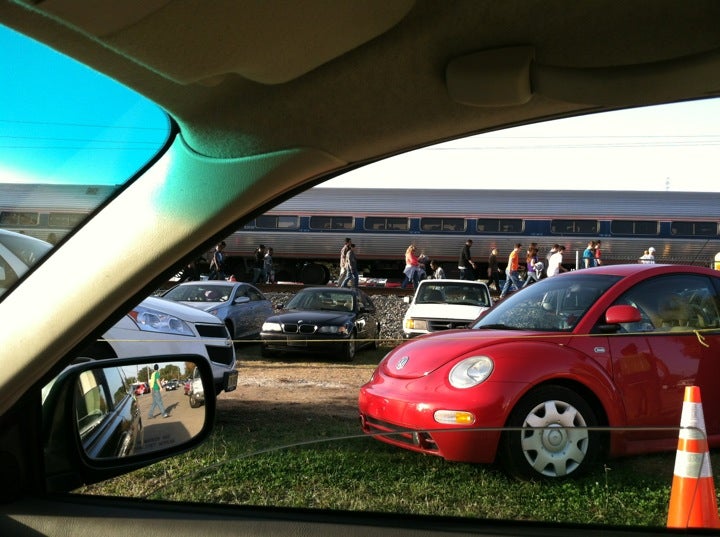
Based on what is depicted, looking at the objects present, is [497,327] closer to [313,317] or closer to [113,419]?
[313,317]

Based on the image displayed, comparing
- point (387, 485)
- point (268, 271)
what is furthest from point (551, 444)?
point (268, 271)

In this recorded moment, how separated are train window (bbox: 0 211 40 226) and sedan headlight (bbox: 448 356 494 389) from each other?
119 centimetres

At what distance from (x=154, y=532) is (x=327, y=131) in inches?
40.5

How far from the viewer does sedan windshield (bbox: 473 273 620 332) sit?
2.12 metres

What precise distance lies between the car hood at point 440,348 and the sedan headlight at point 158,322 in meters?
0.75

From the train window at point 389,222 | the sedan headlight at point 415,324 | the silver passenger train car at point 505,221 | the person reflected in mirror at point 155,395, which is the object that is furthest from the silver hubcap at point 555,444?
the train window at point 389,222

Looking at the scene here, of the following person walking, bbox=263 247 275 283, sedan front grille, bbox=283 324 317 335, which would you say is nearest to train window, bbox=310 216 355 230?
person walking, bbox=263 247 275 283

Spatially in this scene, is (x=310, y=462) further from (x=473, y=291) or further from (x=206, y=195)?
(x=473, y=291)

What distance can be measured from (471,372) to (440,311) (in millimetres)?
2225

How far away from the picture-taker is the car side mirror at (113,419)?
157cm

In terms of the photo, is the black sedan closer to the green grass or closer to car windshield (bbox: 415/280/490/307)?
car windshield (bbox: 415/280/490/307)

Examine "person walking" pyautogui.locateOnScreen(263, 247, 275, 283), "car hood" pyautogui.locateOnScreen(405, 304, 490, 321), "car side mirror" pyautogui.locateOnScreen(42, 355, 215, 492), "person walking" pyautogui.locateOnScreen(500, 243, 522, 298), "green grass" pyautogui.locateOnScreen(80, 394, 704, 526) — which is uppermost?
"person walking" pyautogui.locateOnScreen(500, 243, 522, 298)

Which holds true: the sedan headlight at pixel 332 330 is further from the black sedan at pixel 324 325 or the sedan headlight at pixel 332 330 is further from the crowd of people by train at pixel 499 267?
the crowd of people by train at pixel 499 267

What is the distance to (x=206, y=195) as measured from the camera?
1584 millimetres
